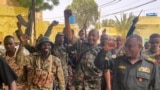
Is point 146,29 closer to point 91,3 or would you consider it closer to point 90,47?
point 91,3

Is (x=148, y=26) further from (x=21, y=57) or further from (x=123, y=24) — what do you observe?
(x=21, y=57)

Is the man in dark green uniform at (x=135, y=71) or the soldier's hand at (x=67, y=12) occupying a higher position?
the soldier's hand at (x=67, y=12)

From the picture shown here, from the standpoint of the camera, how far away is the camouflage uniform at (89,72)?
627 cm

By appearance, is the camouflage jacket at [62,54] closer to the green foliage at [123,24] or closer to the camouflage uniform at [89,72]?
the camouflage uniform at [89,72]

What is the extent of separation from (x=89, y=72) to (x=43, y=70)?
1.14 meters

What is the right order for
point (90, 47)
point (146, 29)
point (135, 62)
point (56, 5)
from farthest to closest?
point (146, 29)
point (56, 5)
point (90, 47)
point (135, 62)

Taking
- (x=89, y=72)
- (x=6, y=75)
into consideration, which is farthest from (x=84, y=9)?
(x=6, y=75)

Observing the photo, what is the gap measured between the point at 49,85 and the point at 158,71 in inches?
63.6

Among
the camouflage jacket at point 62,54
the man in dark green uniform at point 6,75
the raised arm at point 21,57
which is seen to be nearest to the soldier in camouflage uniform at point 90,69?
the camouflage jacket at point 62,54

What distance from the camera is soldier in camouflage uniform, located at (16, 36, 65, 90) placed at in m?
5.30

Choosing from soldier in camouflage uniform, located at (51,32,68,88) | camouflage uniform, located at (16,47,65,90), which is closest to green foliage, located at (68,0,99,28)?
soldier in camouflage uniform, located at (51,32,68,88)

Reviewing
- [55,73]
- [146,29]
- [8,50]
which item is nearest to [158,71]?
[55,73]

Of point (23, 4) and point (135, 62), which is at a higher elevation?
point (23, 4)

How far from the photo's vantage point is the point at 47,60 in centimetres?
538
